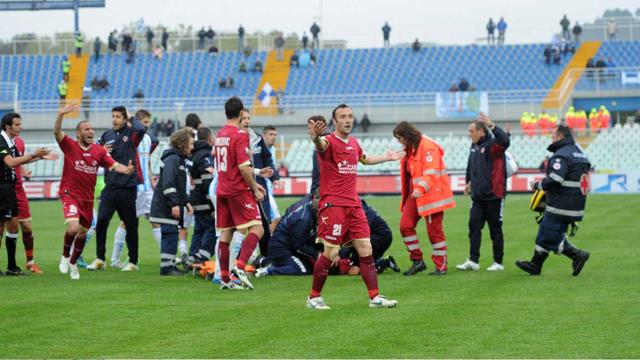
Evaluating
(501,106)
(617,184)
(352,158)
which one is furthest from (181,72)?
(352,158)

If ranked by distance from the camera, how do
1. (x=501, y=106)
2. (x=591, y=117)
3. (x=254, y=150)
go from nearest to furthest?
(x=254, y=150)
(x=591, y=117)
(x=501, y=106)

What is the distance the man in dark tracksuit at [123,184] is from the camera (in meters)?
16.2

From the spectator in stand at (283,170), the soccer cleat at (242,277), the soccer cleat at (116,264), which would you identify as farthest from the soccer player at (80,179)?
the spectator in stand at (283,170)

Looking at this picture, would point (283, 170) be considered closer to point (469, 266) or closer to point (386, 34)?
point (386, 34)

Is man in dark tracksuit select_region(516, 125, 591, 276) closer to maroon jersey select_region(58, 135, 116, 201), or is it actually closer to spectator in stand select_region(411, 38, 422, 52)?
maroon jersey select_region(58, 135, 116, 201)

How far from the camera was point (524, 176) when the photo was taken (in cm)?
4222

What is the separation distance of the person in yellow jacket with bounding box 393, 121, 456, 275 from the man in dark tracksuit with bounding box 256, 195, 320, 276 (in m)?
1.26

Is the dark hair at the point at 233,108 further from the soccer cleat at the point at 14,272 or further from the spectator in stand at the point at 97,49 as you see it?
the spectator in stand at the point at 97,49

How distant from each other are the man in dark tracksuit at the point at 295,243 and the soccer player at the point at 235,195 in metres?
1.76

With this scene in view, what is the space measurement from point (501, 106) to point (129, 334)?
4724 centimetres

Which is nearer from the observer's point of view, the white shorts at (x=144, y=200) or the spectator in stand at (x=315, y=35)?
the white shorts at (x=144, y=200)

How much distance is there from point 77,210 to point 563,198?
20.8 feet

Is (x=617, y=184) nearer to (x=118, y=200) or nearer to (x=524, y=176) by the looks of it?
(x=524, y=176)

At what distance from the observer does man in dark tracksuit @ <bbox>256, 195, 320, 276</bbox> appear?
1530 centimetres
